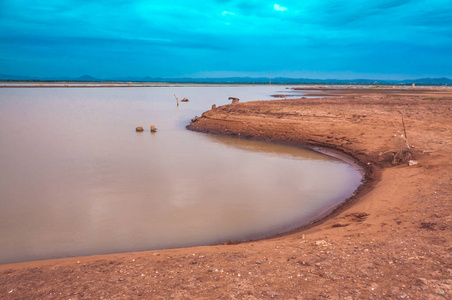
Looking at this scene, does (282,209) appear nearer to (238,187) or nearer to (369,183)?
(238,187)

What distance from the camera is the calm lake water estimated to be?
21.7ft

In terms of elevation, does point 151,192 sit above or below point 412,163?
below

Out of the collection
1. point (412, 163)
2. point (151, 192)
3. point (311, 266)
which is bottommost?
point (151, 192)

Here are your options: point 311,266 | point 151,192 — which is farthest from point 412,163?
point 151,192

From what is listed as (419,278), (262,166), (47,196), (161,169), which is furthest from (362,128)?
(47,196)

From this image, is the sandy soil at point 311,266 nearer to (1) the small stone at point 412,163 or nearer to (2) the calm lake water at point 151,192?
(2) the calm lake water at point 151,192

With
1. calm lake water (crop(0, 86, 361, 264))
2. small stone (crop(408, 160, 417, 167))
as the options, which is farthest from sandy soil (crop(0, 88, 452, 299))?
small stone (crop(408, 160, 417, 167))

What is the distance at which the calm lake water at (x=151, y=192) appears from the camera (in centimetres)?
661

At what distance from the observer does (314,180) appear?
1045 centimetres

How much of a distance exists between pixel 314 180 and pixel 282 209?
9.62ft

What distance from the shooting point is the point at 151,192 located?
9.40m

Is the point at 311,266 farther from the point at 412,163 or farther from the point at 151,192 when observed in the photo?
the point at 412,163

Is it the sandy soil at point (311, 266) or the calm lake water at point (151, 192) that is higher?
the sandy soil at point (311, 266)

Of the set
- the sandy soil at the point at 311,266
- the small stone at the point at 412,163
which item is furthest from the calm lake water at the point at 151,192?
the small stone at the point at 412,163
